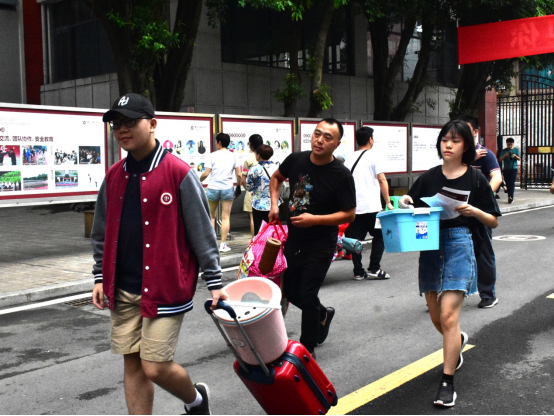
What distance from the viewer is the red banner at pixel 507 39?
17.4m

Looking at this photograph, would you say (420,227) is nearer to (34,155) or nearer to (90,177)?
(34,155)

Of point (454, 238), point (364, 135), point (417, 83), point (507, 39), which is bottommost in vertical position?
point (454, 238)

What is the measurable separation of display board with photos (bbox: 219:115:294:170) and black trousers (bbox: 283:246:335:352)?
22.5ft

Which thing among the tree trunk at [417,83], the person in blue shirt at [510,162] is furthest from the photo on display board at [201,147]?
the person in blue shirt at [510,162]

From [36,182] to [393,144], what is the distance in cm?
920

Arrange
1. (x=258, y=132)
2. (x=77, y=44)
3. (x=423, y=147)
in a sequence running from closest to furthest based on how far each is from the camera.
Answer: (x=258, y=132), (x=423, y=147), (x=77, y=44)

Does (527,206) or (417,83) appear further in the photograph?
(417,83)

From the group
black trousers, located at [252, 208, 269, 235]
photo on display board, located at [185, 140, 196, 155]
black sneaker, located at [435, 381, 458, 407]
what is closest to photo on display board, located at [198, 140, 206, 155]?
photo on display board, located at [185, 140, 196, 155]

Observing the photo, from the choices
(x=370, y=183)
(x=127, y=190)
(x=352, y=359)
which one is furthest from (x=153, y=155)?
(x=370, y=183)

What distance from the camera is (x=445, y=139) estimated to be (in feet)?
14.5

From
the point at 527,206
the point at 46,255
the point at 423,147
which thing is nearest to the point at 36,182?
the point at 46,255

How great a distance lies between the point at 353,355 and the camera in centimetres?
525

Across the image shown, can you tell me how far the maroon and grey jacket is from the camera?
3219 millimetres

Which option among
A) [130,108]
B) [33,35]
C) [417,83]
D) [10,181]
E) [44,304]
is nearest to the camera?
[130,108]
